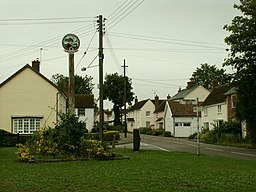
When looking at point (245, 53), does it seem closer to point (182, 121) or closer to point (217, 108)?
point (217, 108)

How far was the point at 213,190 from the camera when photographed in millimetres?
11906

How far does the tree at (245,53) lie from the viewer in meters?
40.7

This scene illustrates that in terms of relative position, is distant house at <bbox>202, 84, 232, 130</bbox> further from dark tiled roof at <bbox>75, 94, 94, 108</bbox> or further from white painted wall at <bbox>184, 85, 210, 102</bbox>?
white painted wall at <bbox>184, 85, 210, 102</bbox>

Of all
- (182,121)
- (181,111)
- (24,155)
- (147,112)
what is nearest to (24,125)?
(24,155)

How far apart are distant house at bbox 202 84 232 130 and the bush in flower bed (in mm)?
37898

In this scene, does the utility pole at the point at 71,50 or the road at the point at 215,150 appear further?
the road at the point at 215,150

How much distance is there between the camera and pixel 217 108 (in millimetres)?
66062

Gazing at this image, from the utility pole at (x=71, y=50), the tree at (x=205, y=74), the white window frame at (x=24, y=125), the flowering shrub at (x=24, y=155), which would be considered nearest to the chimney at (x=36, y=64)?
the white window frame at (x=24, y=125)

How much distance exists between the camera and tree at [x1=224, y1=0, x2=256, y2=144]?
40.7 meters

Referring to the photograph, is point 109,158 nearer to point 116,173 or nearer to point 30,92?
point 116,173

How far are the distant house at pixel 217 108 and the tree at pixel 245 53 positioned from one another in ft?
57.6

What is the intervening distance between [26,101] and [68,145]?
29894mm

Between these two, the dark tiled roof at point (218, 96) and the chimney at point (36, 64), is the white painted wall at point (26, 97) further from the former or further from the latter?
the dark tiled roof at point (218, 96)

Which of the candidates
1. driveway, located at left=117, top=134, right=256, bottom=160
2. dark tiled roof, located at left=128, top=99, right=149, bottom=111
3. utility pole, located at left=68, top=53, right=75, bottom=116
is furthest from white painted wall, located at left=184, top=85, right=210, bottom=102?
utility pole, located at left=68, top=53, right=75, bottom=116
